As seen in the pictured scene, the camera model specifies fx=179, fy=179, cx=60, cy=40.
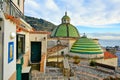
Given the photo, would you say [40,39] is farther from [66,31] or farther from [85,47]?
[66,31]

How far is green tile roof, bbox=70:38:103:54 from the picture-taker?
1185 inches

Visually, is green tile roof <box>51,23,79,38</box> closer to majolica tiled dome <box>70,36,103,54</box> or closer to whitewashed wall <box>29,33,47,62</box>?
majolica tiled dome <box>70,36,103,54</box>

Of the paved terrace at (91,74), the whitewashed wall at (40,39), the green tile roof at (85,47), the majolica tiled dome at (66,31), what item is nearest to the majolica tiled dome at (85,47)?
the green tile roof at (85,47)

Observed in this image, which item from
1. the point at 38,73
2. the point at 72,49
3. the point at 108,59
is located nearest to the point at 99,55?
the point at 108,59

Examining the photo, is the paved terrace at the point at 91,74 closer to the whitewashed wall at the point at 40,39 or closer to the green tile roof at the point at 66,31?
the whitewashed wall at the point at 40,39

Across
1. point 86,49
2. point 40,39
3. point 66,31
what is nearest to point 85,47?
point 86,49

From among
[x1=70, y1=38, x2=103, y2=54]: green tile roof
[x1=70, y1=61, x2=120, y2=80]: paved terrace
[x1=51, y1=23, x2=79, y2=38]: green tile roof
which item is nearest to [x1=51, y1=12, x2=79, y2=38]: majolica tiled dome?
[x1=51, y1=23, x2=79, y2=38]: green tile roof

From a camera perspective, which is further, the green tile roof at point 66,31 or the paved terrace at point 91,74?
the green tile roof at point 66,31

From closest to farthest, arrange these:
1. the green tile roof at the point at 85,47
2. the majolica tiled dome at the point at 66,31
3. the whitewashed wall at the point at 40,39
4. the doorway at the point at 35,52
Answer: the whitewashed wall at the point at 40,39 < the doorway at the point at 35,52 < the green tile roof at the point at 85,47 < the majolica tiled dome at the point at 66,31

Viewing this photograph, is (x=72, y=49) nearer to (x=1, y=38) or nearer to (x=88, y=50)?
(x=88, y=50)

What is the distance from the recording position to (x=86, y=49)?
30188mm

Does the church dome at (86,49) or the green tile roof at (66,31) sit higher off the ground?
the green tile roof at (66,31)

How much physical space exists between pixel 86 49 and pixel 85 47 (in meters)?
0.38

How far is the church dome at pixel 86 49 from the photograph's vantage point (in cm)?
2981
